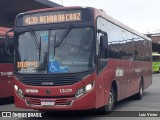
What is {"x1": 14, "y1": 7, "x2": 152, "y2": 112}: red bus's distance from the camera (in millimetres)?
9391

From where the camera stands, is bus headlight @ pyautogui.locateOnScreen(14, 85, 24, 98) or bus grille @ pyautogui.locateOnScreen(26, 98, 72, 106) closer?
bus grille @ pyautogui.locateOnScreen(26, 98, 72, 106)

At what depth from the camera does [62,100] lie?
30.8 ft

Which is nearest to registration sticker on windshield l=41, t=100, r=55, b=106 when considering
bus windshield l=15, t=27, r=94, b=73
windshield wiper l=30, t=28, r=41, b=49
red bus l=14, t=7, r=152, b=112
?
red bus l=14, t=7, r=152, b=112

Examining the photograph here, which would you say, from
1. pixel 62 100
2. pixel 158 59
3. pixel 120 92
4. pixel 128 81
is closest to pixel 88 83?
pixel 62 100

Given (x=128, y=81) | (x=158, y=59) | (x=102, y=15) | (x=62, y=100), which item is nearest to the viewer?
(x=62, y=100)

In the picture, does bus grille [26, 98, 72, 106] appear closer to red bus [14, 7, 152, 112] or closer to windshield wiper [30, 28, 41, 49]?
red bus [14, 7, 152, 112]

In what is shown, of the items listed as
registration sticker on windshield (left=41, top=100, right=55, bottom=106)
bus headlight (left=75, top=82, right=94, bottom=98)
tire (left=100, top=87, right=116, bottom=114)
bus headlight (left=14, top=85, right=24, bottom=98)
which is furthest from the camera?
tire (left=100, top=87, right=116, bottom=114)

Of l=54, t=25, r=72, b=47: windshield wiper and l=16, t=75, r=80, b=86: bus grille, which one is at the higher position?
l=54, t=25, r=72, b=47: windshield wiper

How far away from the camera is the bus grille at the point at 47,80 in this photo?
9.37 metres

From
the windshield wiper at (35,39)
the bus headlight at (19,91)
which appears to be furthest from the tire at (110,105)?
the windshield wiper at (35,39)

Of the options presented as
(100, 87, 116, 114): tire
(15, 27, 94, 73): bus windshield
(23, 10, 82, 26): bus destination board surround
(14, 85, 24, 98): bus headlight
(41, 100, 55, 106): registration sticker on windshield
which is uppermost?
(23, 10, 82, 26): bus destination board surround

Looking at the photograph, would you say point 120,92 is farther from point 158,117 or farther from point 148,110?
point 158,117

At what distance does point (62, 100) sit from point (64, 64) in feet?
3.05

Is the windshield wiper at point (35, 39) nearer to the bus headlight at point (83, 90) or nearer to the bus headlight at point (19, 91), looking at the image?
the bus headlight at point (19, 91)
